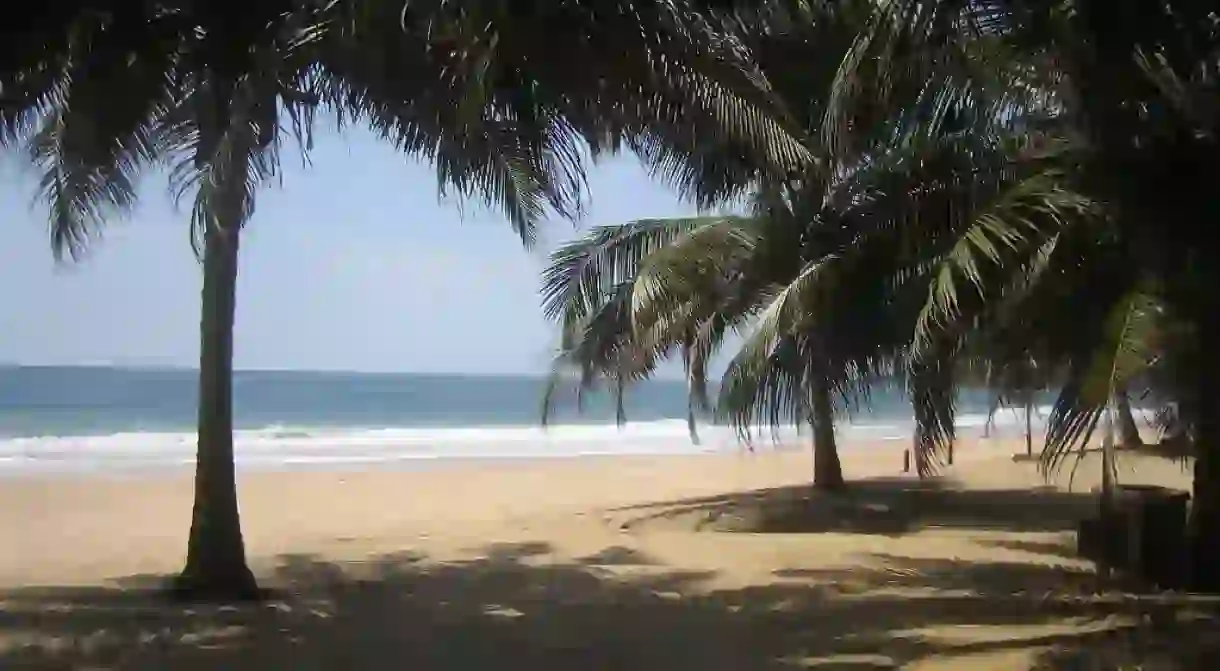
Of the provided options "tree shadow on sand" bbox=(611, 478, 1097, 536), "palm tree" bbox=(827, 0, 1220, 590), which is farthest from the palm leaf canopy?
"tree shadow on sand" bbox=(611, 478, 1097, 536)

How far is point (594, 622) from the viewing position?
622 cm

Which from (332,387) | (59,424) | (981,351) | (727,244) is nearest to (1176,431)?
(981,351)

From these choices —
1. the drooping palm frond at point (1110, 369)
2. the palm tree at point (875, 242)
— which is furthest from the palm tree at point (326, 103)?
the drooping palm frond at point (1110, 369)

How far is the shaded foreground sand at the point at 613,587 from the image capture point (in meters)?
5.41

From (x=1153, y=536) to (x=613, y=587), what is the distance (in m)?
3.43

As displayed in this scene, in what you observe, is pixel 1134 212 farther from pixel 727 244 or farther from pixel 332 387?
pixel 332 387

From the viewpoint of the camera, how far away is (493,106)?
6.04 m

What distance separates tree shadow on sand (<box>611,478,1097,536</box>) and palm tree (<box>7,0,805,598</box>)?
4.47 m

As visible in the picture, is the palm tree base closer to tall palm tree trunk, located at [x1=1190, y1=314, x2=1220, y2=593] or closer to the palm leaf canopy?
the palm leaf canopy

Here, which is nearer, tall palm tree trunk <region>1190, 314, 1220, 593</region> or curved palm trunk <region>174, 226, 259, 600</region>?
tall palm tree trunk <region>1190, 314, 1220, 593</region>

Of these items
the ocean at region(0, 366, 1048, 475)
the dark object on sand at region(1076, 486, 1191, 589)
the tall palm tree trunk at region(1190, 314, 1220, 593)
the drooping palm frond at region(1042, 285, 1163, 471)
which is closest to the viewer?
the drooping palm frond at region(1042, 285, 1163, 471)

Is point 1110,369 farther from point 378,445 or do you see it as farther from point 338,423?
point 338,423

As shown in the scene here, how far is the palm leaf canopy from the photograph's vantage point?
17.1 ft

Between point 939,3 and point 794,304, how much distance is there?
1894 mm
